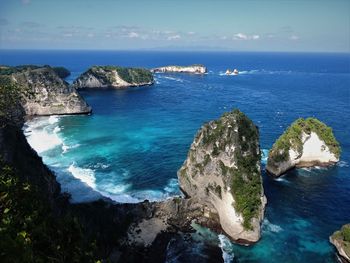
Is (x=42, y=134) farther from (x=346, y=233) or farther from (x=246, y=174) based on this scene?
(x=346, y=233)

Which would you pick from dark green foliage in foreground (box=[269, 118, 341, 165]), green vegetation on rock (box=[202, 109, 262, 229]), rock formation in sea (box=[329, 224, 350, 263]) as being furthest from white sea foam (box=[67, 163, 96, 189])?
rock formation in sea (box=[329, 224, 350, 263])

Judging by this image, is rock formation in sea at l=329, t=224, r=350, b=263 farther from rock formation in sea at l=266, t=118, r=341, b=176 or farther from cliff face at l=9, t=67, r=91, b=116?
cliff face at l=9, t=67, r=91, b=116

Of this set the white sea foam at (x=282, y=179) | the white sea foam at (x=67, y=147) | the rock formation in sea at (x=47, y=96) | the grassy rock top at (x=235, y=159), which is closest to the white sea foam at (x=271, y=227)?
the grassy rock top at (x=235, y=159)

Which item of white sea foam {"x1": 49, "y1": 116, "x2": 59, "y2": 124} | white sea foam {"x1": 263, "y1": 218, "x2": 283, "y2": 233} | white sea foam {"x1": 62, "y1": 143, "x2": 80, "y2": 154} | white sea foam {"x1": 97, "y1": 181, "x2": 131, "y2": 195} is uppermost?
white sea foam {"x1": 49, "y1": 116, "x2": 59, "y2": 124}

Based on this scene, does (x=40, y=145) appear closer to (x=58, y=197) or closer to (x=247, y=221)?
(x=58, y=197)

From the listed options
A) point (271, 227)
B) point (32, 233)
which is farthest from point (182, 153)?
point (32, 233)

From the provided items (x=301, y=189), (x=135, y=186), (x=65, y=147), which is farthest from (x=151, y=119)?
(x=301, y=189)
